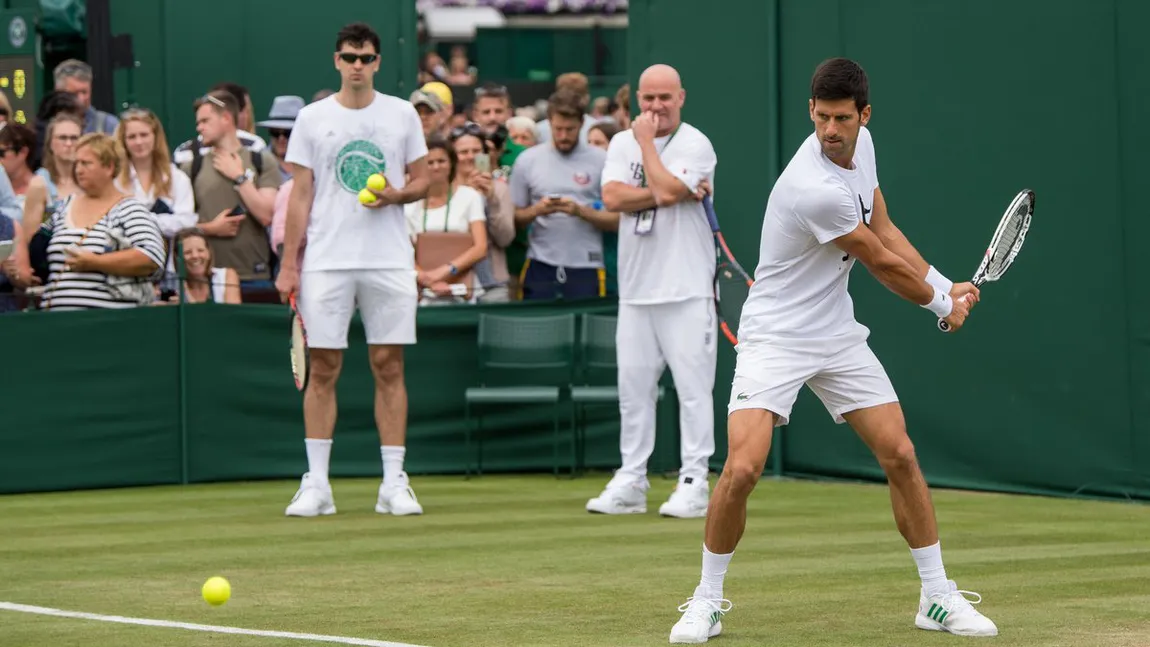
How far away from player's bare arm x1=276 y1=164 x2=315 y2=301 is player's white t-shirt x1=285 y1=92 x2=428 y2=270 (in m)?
0.04

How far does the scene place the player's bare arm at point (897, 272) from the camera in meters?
6.55

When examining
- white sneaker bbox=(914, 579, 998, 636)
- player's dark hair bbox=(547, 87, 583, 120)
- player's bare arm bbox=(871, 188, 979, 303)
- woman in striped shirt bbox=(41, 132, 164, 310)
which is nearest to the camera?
white sneaker bbox=(914, 579, 998, 636)

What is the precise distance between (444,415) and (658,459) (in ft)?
5.06

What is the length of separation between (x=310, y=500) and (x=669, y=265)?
2.40 metres

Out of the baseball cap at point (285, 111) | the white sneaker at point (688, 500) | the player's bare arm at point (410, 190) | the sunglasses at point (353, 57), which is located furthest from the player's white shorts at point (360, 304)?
the baseball cap at point (285, 111)

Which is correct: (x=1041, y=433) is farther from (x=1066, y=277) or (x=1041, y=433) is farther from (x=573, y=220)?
(x=573, y=220)

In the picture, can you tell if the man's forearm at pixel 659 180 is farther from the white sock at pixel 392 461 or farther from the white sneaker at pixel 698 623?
the white sneaker at pixel 698 623

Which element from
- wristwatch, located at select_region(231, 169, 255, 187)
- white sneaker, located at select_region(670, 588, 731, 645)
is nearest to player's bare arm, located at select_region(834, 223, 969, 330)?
white sneaker, located at select_region(670, 588, 731, 645)

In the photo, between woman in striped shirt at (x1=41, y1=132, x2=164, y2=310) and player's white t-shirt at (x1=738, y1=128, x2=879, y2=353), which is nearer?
player's white t-shirt at (x1=738, y1=128, x2=879, y2=353)

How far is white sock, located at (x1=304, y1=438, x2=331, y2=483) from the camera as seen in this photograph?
10.6m

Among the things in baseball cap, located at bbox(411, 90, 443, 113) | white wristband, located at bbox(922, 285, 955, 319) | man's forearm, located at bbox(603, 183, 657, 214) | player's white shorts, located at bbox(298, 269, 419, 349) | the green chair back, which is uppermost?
baseball cap, located at bbox(411, 90, 443, 113)

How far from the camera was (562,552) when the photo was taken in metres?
9.05

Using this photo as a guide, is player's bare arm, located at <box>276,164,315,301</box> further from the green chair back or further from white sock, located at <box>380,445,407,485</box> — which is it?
the green chair back

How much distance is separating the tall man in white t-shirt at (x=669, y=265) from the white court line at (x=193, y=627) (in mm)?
4120
